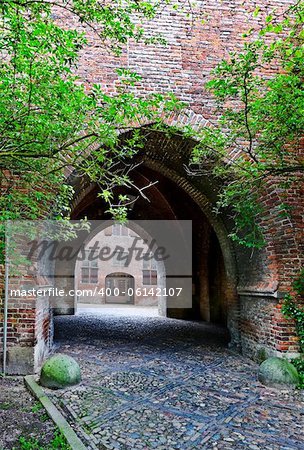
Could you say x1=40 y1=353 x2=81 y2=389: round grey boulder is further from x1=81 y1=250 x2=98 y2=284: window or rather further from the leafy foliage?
x1=81 y1=250 x2=98 y2=284: window

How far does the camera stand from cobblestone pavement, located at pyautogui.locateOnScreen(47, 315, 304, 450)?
11.6ft

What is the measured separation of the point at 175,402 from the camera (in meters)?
4.54

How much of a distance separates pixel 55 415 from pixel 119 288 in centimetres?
2435

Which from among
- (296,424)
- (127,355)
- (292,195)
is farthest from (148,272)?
(296,424)

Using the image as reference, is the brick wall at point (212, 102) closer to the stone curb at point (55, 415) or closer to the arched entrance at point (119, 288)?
the stone curb at point (55, 415)

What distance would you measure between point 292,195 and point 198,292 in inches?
320

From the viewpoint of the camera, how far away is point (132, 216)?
14.9 metres

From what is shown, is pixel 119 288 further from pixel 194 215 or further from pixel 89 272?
pixel 194 215

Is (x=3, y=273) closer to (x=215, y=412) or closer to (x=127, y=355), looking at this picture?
(x=127, y=355)

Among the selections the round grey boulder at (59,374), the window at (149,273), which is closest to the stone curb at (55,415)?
the round grey boulder at (59,374)

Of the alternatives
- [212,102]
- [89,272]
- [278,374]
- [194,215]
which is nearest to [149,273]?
[89,272]

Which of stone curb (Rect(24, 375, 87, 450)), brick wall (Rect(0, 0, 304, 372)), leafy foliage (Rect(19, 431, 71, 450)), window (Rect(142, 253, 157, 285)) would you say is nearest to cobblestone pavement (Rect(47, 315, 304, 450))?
stone curb (Rect(24, 375, 87, 450))

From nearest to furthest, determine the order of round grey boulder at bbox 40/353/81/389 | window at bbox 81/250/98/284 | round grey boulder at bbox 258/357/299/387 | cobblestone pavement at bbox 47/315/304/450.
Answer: cobblestone pavement at bbox 47/315/304/450 < round grey boulder at bbox 40/353/81/389 < round grey boulder at bbox 258/357/299/387 < window at bbox 81/250/98/284

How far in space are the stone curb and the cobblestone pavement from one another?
12cm
